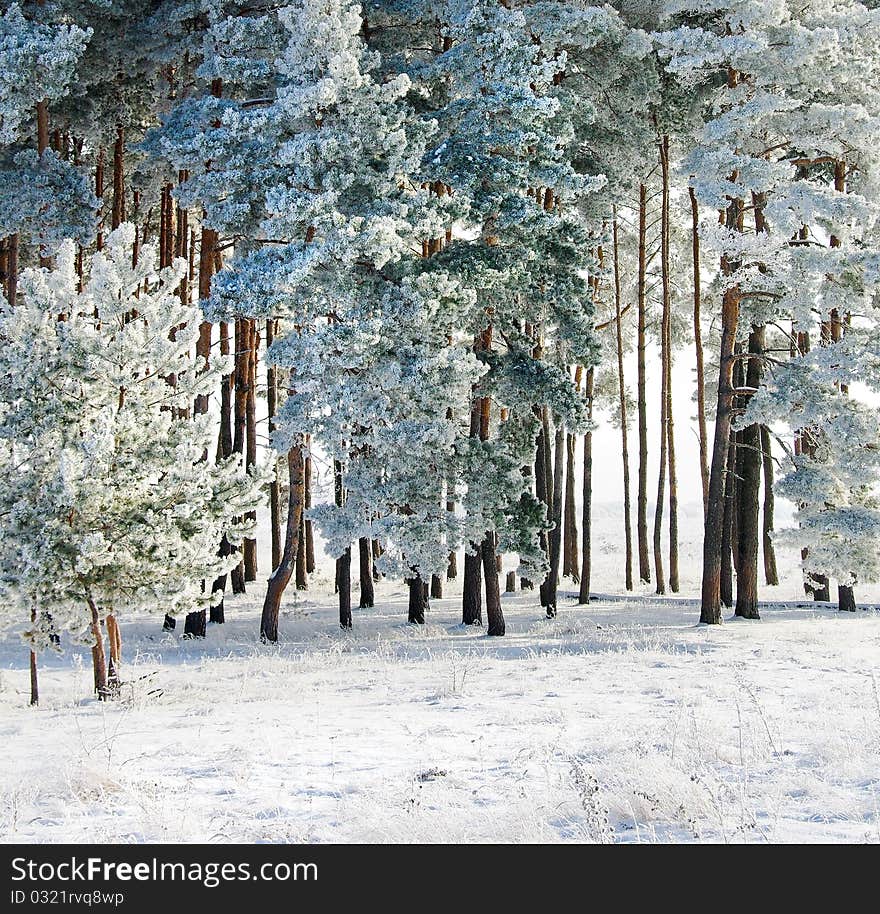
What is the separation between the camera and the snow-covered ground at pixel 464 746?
5.25 meters

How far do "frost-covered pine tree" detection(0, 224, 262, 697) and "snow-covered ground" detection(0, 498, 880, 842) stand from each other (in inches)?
52.3

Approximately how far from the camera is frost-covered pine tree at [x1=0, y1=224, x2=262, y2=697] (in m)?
9.92

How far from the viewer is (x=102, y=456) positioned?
9.75m

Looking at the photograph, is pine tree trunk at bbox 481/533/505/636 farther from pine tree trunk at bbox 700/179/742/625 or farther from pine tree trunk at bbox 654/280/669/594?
pine tree trunk at bbox 654/280/669/594

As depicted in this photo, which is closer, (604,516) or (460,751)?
(460,751)

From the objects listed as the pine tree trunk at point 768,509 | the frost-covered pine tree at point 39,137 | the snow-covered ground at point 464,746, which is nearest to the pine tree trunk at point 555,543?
the snow-covered ground at point 464,746

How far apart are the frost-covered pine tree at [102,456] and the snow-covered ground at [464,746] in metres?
1.33

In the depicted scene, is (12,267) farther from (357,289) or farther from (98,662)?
(98,662)

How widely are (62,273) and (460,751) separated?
687 cm

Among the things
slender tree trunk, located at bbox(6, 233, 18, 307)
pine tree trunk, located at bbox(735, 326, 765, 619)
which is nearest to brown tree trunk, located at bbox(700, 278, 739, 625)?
pine tree trunk, located at bbox(735, 326, 765, 619)

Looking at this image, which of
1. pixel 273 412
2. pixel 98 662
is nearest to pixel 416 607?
pixel 273 412
